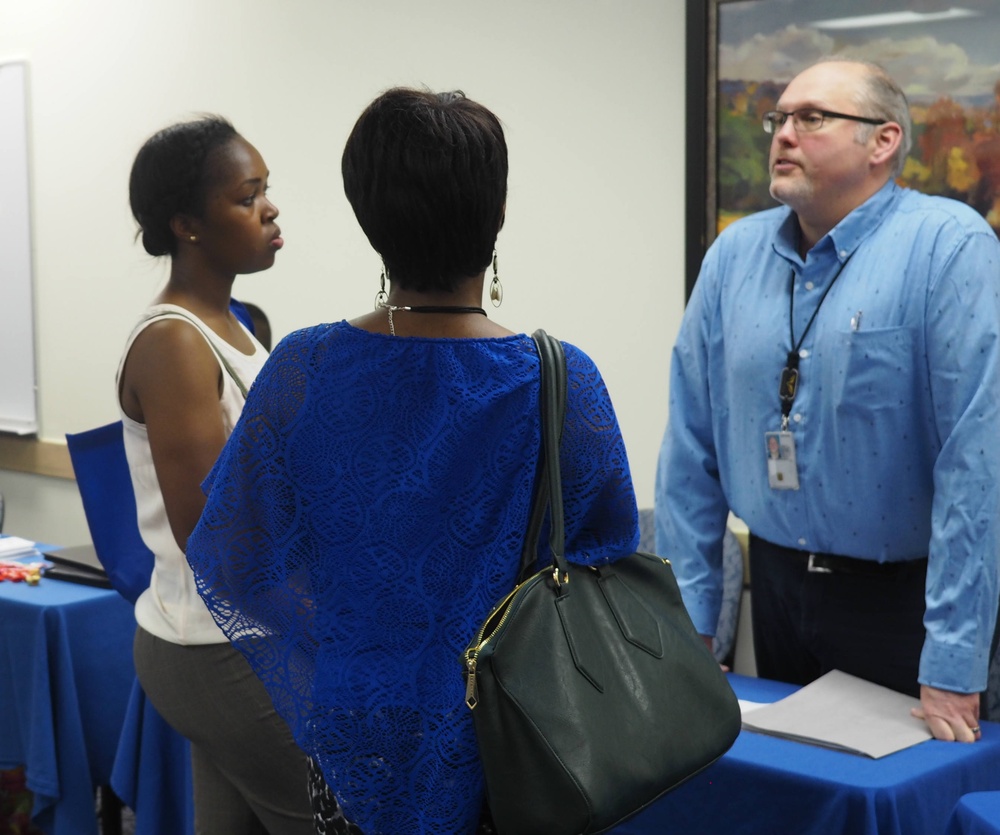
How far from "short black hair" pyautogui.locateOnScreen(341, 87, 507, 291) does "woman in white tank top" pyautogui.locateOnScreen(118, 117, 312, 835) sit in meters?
0.56

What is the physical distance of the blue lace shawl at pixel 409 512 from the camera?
1221 millimetres

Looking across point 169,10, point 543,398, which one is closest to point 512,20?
point 169,10

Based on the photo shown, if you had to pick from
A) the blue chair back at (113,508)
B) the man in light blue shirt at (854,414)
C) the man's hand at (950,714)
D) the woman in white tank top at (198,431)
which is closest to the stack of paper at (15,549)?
the blue chair back at (113,508)

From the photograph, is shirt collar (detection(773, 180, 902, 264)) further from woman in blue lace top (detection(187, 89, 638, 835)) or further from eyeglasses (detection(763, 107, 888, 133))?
woman in blue lace top (detection(187, 89, 638, 835))

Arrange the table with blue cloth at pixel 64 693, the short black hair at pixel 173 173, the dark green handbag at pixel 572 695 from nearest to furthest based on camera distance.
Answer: the dark green handbag at pixel 572 695, the short black hair at pixel 173 173, the table with blue cloth at pixel 64 693

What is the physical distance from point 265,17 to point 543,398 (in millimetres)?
3517

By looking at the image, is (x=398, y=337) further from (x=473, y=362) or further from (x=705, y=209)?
(x=705, y=209)

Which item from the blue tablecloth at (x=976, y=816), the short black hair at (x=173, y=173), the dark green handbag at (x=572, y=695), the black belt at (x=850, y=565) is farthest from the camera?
the black belt at (x=850, y=565)

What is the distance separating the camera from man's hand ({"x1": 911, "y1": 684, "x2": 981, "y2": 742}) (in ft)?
6.44

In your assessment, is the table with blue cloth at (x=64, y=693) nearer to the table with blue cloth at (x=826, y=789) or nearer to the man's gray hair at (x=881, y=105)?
the table with blue cloth at (x=826, y=789)

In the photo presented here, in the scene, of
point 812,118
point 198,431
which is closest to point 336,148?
point 812,118

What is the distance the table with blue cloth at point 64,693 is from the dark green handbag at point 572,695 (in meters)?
1.83

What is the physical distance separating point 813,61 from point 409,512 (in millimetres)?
2302

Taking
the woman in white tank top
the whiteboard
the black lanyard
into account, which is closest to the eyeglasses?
the black lanyard
